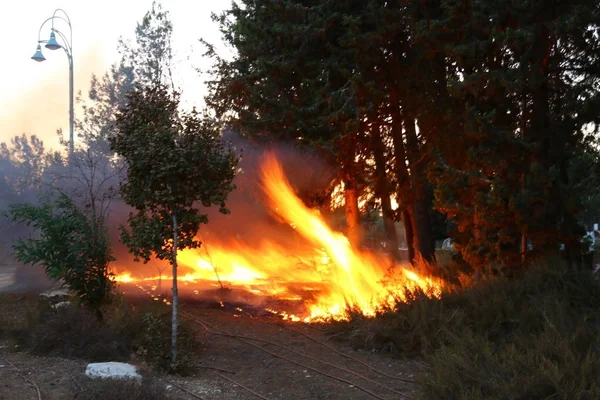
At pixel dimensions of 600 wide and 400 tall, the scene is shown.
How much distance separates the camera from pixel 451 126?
1551cm

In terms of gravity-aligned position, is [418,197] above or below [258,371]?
above

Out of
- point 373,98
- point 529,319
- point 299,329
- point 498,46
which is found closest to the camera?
point 529,319

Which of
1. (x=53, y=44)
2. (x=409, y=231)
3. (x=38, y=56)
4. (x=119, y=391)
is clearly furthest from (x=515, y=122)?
(x=38, y=56)

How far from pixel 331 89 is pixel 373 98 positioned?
1.26 meters

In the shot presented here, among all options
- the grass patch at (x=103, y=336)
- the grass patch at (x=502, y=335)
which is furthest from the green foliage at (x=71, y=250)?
the grass patch at (x=502, y=335)

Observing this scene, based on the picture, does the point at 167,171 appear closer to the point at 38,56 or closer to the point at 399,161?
the point at 399,161

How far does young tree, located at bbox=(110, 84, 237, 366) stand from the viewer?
439 inches

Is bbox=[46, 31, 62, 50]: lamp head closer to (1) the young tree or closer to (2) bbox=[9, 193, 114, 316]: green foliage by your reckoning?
(2) bbox=[9, 193, 114, 316]: green foliage

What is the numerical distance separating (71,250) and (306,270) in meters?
14.7

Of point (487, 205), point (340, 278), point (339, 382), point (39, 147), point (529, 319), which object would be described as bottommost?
point (339, 382)

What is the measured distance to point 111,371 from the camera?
9453mm

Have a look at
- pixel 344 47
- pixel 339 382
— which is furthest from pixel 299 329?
pixel 344 47

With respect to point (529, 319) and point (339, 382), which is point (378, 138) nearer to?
point (529, 319)

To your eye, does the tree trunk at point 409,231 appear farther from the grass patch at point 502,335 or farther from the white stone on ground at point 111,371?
the white stone on ground at point 111,371
